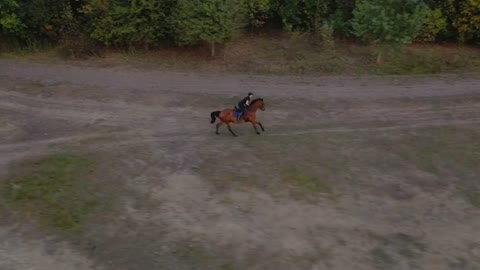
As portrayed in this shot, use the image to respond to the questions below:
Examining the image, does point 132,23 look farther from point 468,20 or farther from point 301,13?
point 468,20

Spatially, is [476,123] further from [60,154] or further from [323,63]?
[60,154]

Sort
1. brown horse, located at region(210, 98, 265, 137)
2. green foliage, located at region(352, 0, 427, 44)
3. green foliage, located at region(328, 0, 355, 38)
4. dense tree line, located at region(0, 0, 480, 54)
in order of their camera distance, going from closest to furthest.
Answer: brown horse, located at region(210, 98, 265, 137)
green foliage, located at region(352, 0, 427, 44)
dense tree line, located at region(0, 0, 480, 54)
green foliage, located at region(328, 0, 355, 38)

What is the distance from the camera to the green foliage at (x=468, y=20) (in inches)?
834

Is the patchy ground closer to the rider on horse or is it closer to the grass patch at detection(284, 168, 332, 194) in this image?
the grass patch at detection(284, 168, 332, 194)

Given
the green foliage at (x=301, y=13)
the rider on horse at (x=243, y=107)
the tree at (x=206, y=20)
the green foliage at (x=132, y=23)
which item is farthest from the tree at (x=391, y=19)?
the green foliage at (x=132, y=23)

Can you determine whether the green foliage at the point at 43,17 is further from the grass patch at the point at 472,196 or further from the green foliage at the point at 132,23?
the grass patch at the point at 472,196

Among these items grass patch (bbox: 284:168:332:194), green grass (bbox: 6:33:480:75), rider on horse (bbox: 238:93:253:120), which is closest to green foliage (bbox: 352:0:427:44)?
green grass (bbox: 6:33:480:75)

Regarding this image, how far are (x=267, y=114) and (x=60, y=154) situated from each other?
20.3 feet

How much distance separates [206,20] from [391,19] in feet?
22.0

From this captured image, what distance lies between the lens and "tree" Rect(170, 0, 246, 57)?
19.8 m

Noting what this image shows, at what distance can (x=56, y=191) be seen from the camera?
1228 centimetres

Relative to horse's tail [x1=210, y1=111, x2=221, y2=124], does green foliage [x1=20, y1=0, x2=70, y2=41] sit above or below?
above

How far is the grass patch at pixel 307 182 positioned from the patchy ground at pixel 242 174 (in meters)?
0.05

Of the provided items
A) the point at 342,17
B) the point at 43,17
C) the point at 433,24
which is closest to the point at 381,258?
the point at 342,17
